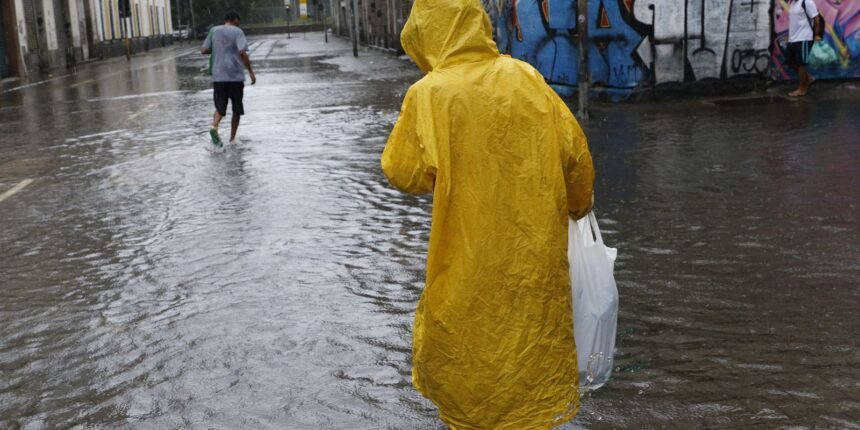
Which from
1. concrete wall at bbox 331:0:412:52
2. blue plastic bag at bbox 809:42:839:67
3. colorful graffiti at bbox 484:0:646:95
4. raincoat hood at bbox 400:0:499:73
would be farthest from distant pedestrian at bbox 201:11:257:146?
concrete wall at bbox 331:0:412:52

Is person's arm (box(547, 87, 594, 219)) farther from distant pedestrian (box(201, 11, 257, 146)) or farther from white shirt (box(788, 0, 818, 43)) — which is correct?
white shirt (box(788, 0, 818, 43))

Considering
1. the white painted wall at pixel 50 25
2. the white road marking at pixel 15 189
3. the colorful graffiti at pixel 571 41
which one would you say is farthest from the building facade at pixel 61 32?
the white road marking at pixel 15 189

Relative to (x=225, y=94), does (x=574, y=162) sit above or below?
above

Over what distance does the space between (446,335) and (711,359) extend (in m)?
1.74

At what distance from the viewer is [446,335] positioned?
2.95m

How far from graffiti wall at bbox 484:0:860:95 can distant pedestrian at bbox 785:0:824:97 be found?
623 millimetres

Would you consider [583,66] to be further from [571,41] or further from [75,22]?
[75,22]

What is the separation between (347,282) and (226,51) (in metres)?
6.41

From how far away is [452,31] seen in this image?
2910 millimetres

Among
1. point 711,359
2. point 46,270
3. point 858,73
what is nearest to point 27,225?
point 46,270

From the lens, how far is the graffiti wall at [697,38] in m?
13.6

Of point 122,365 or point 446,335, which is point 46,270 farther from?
point 446,335

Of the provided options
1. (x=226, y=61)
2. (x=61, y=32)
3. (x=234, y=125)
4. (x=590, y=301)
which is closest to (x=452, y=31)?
(x=590, y=301)

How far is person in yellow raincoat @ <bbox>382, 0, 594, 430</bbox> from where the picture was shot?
289 centimetres
